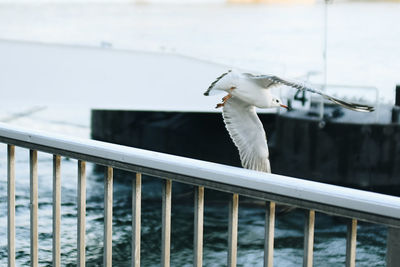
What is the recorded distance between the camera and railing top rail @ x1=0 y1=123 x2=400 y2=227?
1.75 m

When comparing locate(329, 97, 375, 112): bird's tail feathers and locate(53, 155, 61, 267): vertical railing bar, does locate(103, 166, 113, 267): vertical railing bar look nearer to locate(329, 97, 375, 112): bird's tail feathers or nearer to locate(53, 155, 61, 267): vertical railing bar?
locate(53, 155, 61, 267): vertical railing bar

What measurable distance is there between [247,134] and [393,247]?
662 millimetres

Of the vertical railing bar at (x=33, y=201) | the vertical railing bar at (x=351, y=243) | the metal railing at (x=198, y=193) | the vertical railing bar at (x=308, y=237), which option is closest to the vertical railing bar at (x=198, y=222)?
the metal railing at (x=198, y=193)

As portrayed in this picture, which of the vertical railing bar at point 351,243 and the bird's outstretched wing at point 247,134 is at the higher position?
the bird's outstretched wing at point 247,134

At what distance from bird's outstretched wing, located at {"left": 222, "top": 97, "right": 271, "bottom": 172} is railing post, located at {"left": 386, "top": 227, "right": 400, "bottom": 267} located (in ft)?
1.58

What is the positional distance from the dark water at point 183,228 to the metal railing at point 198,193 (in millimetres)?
8964

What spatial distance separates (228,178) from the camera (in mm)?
1938

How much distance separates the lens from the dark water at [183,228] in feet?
45.0

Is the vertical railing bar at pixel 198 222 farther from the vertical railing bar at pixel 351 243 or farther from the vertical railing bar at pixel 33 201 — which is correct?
the vertical railing bar at pixel 33 201

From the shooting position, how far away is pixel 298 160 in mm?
18922

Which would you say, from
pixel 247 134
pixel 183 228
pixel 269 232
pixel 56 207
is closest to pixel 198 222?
pixel 269 232

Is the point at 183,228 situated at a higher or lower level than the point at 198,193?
lower

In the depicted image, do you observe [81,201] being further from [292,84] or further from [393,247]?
[393,247]

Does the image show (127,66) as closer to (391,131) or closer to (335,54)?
(391,131)
